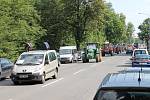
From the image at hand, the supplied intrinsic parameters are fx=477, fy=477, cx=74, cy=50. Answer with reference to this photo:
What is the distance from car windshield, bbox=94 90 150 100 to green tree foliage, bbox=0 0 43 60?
37.0 m

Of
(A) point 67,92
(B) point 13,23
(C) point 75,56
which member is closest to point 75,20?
(C) point 75,56

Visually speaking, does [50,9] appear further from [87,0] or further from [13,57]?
[13,57]

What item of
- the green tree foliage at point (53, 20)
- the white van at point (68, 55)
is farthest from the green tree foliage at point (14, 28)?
the green tree foliage at point (53, 20)

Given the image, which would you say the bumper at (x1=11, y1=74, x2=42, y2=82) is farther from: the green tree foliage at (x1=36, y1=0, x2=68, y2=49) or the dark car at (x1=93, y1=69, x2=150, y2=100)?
the green tree foliage at (x1=36, y1=0, x2=68, y2=49)

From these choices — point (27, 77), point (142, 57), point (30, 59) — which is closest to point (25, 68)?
point (27, 77)

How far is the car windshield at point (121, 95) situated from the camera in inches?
233

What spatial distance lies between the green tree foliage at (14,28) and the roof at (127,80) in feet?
120

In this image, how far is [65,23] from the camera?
80.9 m

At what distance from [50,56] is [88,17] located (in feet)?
184

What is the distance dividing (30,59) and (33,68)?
41.9 inches

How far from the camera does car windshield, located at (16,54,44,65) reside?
23.5 meters

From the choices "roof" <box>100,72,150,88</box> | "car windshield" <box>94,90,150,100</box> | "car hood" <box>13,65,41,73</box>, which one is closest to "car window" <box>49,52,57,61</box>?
"car hood" <box>13,65,41,73</box>

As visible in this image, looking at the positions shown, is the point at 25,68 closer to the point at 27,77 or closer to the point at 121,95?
the point at 27,77

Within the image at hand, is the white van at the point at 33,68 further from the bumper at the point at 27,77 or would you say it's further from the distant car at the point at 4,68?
the distant car at the point at 4,68
